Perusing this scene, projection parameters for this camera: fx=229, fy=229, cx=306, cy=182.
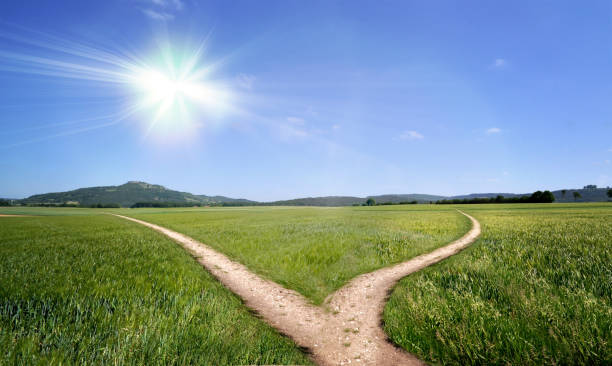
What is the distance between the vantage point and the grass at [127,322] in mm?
→ 4141

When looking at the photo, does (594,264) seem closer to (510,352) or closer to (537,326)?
(537,326)

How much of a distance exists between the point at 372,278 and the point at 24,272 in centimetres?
1385

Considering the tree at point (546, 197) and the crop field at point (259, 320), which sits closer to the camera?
the crop field at point (259, 320)

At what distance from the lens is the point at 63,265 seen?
9992 mm

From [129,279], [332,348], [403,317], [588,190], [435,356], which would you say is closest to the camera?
[435,356]

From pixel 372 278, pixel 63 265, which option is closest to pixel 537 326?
pixel 372 278

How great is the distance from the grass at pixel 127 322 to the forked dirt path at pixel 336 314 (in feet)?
1.83

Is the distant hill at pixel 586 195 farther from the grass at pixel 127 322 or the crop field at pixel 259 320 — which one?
the grass at pixel 127 322

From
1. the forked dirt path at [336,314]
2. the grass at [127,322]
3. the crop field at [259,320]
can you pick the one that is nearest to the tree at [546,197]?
the crop field at [259,320]

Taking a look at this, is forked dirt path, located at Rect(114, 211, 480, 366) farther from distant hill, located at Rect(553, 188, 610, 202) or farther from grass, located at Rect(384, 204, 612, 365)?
distant hill, located at Rect(553, 188, 610, 202)

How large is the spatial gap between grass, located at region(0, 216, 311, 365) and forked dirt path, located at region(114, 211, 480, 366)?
0.56 metres

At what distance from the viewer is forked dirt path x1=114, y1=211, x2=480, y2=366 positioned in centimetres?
482

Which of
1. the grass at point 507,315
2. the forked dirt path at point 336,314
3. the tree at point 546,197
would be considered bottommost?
the forked dirt path at point 336,314

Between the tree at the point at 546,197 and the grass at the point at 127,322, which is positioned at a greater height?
the tree at the point at 546,197
